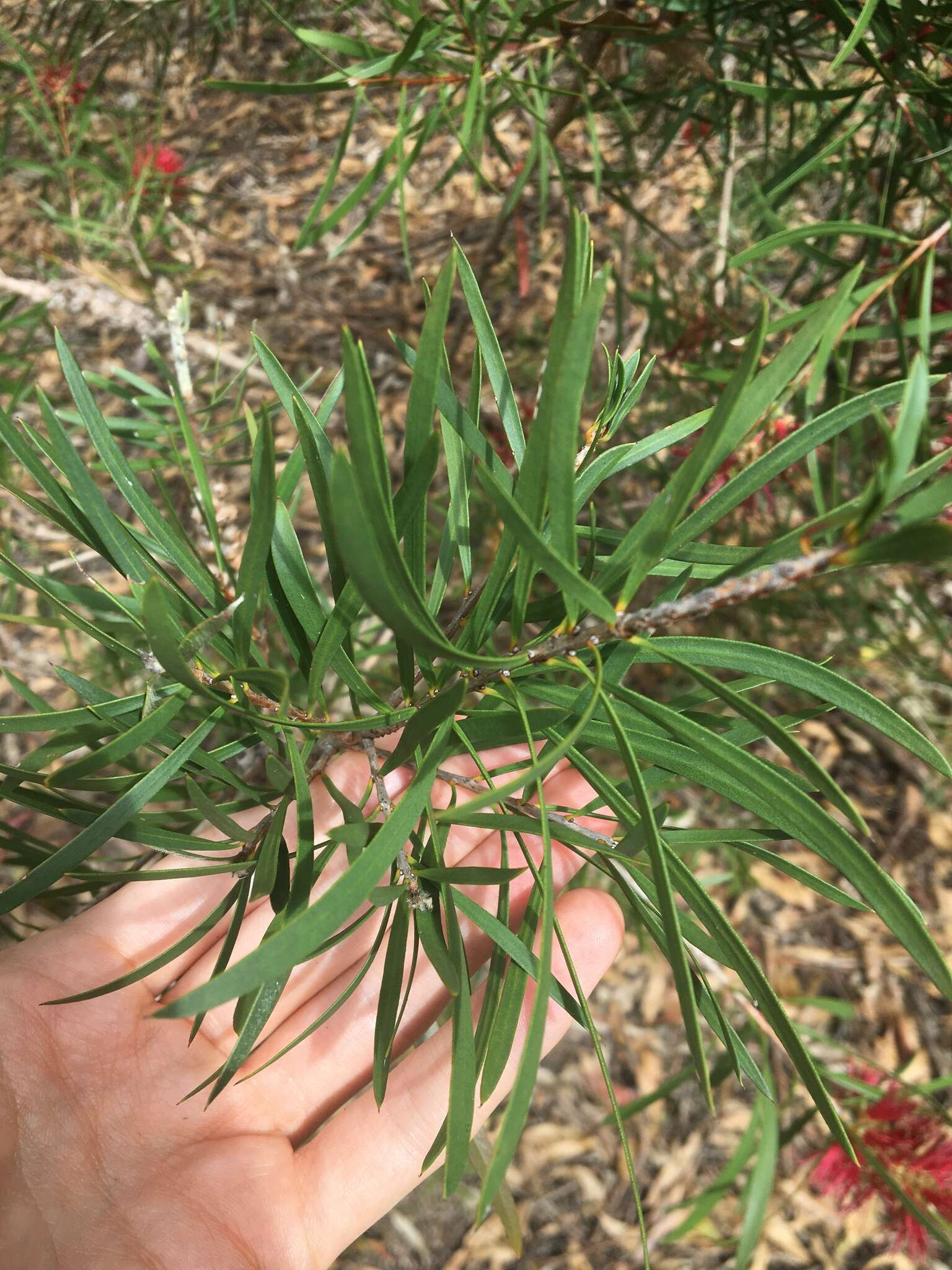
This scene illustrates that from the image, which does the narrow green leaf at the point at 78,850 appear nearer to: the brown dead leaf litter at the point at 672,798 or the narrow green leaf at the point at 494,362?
the narrow green leaf at the point at 494,362

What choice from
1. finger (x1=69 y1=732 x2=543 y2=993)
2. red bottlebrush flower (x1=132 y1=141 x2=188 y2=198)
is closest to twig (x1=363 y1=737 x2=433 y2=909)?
finger (x1=69 y1=732 x2=543 y2=993)

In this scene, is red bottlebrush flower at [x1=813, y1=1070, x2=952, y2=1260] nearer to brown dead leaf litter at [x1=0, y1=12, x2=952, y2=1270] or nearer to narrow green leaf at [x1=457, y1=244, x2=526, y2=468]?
brown dead leaf litter at [x1=0, y1=12, x2=952, y2=1270]

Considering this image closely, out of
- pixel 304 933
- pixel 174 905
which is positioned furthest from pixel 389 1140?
pixel 304 933

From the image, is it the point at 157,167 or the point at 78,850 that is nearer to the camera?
the point at 78,850

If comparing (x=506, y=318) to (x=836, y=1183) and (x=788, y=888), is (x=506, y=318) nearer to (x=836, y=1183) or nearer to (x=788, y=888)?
(x=788, y=888)

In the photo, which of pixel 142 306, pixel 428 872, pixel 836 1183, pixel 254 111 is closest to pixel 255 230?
pixel 254 111

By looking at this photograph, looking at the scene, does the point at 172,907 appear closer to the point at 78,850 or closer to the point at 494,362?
the point at 78,850
